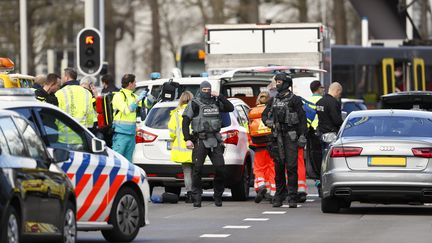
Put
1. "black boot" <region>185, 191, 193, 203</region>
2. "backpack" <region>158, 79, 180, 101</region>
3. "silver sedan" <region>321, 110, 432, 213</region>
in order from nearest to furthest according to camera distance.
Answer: "silver sedan" <region>321, 110, 432, 213</region>
"black boot" <region>185, 191, 193, 203</region>
"backpack" <region>158, 79, 180, 101</region>

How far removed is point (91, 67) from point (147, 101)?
6.26 m

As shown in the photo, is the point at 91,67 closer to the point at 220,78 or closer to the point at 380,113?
the point at 220,78

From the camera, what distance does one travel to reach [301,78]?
2880cm

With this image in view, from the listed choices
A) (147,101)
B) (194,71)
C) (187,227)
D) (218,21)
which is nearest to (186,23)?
(218,21)

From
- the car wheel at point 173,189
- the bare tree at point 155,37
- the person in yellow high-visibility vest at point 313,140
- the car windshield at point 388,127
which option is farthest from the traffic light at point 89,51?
the bare tree at point 155,37

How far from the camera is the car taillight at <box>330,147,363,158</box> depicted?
748 inches

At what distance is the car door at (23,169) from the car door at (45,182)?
0.08m

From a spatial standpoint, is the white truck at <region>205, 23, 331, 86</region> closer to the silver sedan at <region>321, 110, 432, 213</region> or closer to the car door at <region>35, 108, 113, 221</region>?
the silver sedan at <region>321, 110, 432, 213</region>

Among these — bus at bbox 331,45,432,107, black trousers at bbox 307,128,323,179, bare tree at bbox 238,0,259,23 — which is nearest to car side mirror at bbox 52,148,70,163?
black trousers at bbox 307,128,323,179

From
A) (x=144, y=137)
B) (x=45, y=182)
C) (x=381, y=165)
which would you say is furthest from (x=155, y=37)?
(x=45, y=182)

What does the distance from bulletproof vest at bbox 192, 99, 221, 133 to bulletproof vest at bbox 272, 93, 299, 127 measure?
2.52 ft

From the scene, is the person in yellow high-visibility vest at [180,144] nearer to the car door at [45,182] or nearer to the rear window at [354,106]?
the car door at [45,182]

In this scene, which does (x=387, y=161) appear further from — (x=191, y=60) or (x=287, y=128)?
(x=191, y=60)

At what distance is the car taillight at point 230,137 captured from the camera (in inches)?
870
